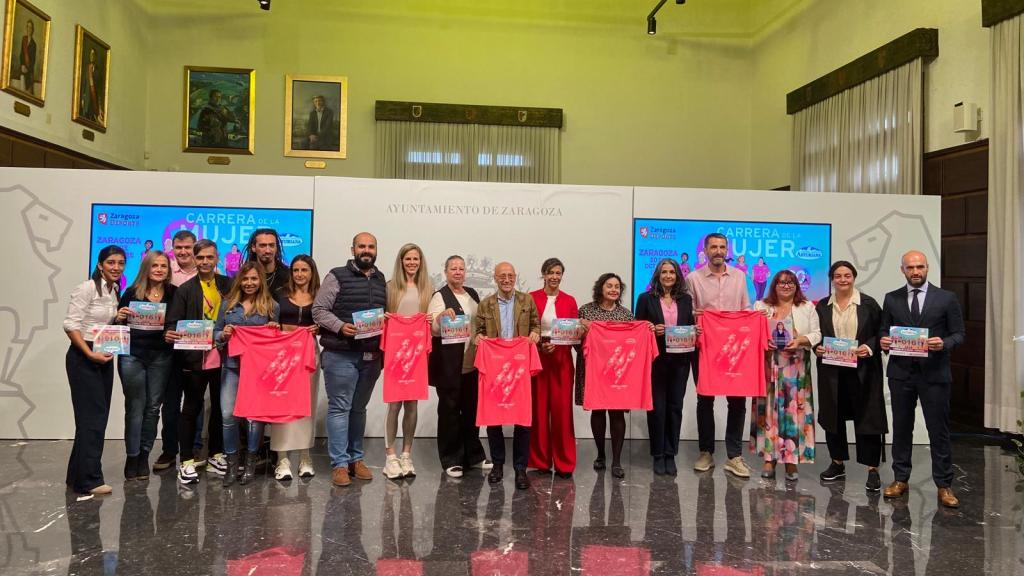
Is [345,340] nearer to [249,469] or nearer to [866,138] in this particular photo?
[249,469]

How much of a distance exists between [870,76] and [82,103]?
384 inches

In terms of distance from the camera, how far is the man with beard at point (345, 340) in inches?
183

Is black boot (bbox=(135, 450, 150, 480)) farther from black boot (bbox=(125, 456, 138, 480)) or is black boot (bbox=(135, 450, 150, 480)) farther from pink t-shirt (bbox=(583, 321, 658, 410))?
pink t-shirt (bbox=(583, 321, 658, 410))

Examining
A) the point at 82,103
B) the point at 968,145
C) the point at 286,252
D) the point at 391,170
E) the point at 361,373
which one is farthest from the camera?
the point at 391,170

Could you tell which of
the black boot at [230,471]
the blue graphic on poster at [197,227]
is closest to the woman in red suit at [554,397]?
the black boot at [230,471]

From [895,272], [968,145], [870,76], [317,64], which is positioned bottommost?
[895,272]

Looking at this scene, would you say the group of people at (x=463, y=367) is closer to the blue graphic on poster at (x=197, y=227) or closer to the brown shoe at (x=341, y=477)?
the brown shoe at (x=341, y=477)

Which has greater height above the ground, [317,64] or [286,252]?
[317,64]

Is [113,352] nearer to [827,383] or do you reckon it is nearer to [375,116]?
[827,383]

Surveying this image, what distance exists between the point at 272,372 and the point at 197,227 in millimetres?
2294

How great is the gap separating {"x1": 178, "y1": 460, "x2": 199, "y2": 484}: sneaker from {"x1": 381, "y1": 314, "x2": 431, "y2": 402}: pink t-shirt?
53.3 inches

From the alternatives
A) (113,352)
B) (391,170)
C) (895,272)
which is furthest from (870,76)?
(113,352)

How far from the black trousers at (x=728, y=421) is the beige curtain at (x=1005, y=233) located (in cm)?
323

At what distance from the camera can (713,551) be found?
362cm
